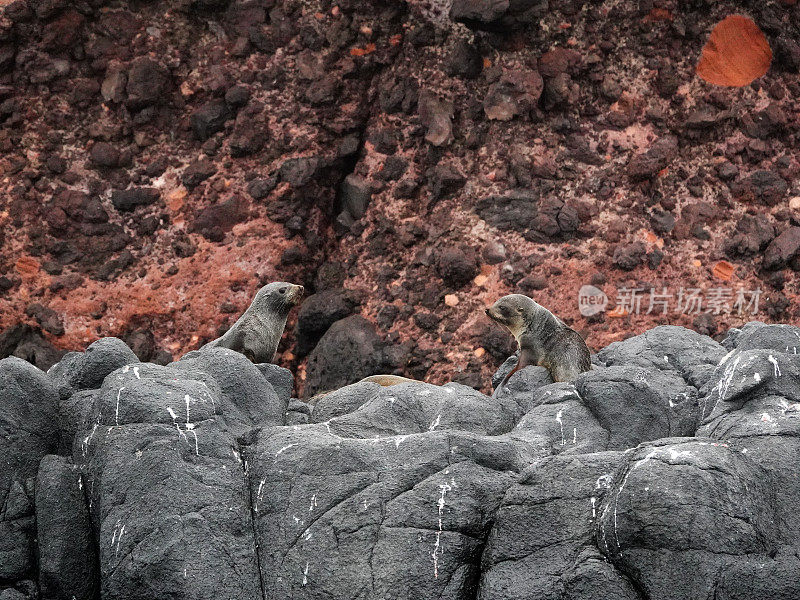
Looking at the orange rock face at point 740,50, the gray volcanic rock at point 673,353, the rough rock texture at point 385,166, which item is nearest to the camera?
the gray volcanic rock at point 673,353

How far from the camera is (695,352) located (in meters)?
8.13

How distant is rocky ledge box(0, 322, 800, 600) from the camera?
213 inches

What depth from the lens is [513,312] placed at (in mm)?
9781

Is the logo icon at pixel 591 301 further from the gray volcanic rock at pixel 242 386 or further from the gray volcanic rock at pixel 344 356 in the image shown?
the gray volcanic rock at pixel 242 386

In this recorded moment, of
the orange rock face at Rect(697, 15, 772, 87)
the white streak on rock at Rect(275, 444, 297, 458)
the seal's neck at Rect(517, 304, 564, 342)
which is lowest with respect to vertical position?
the seal's neck at Rect(517, 304, 564, 342)

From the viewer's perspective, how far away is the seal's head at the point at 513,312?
9.70 meters

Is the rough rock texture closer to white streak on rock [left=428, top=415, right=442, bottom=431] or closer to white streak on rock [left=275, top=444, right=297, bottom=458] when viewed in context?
white streak on rock [left=428, top=415, right=442, bottom=431]

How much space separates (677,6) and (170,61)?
5083 mm

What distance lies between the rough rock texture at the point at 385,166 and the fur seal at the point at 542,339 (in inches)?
77.2

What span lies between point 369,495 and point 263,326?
346 cm

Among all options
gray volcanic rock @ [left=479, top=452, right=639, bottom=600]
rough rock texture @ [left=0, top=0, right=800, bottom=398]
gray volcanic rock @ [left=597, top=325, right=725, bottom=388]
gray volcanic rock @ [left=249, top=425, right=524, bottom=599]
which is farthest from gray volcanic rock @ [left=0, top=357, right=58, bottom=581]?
rough rock texture @ [left=0, top=0, right=800, bottom=398]

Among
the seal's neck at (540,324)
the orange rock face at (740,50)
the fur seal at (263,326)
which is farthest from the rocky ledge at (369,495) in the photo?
the orange rock face at (740,50)

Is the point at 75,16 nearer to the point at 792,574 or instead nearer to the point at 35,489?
the point at 35,489

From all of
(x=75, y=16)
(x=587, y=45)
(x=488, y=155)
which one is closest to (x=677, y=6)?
(x=587, y=45)
